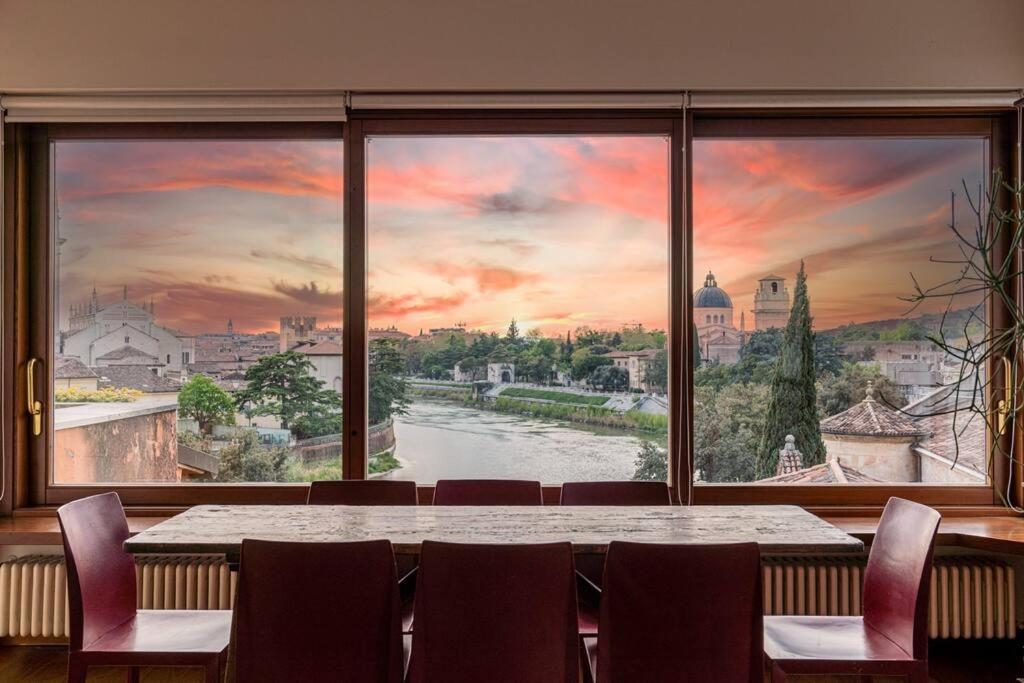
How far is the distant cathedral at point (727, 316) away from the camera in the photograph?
3314 mm

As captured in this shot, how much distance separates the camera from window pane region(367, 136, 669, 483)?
3334mm

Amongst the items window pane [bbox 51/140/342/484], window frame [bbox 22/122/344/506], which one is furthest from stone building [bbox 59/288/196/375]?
window frame [bbox 22/122/344/506]

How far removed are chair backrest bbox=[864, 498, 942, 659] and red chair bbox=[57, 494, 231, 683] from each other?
2.08 meters

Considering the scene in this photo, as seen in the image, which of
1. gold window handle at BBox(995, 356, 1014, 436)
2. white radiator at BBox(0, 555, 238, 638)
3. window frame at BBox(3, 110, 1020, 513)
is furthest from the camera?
window frame at BBox(3, 110, 1020, 513)

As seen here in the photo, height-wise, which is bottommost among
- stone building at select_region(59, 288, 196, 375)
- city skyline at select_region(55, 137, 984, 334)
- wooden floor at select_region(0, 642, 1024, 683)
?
wooden floor at select_region(0, 642, 1024, 683)

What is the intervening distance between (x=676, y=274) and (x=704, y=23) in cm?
123

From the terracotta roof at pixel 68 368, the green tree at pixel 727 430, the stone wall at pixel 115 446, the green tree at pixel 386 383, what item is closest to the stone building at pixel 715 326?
the green tree at pixel 727 430

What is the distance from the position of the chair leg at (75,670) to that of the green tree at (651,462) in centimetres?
241

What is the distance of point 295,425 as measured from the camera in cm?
334

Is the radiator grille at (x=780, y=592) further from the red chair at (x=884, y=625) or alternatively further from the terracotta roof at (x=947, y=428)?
the red chair at (x=884, y=625)

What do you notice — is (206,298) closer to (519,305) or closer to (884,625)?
(519,305)

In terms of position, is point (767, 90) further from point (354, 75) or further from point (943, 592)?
point (943, 592)

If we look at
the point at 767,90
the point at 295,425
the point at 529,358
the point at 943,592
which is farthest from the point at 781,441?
the point at 295,425

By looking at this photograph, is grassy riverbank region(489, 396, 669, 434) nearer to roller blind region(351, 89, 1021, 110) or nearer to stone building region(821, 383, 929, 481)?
stone building region(821, 383, 929, 481)
